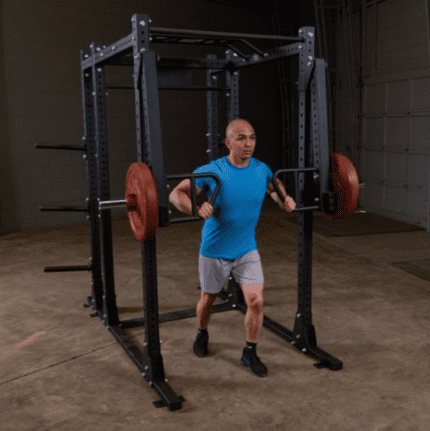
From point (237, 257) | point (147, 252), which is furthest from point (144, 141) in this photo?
point (237, 257)

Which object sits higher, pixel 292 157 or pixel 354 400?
pixel 292 157

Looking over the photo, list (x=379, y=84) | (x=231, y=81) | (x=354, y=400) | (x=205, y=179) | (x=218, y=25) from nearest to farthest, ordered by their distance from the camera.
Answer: (x=354, y=400) → (x=205, y=179) → (x=231, y=81) → (x=379, y=84) → (x=218, y=25)

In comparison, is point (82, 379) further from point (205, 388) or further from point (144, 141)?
point (144, 141)

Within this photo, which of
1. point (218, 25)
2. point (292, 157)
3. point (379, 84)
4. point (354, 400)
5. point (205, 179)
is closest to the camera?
point (354, 400)

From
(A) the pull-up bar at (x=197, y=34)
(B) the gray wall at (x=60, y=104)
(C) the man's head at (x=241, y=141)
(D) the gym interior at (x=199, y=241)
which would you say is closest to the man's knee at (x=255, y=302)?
(D) the gym interior at (x=199, y=241)

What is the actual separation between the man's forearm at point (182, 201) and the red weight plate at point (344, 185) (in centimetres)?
87

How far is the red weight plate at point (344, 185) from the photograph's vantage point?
2922mm

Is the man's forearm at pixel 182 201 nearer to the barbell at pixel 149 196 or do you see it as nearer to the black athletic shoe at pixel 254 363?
the barbell at pixel 149 196

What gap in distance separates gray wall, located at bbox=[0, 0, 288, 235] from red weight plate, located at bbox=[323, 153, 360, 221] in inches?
208

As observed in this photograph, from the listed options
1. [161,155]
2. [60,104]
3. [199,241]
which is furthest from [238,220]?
[60,104]

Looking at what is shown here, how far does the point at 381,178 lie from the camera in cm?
785

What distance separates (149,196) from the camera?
2488 mm

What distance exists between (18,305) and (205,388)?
2097 mm

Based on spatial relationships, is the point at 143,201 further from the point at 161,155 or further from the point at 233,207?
the point at 233,207
